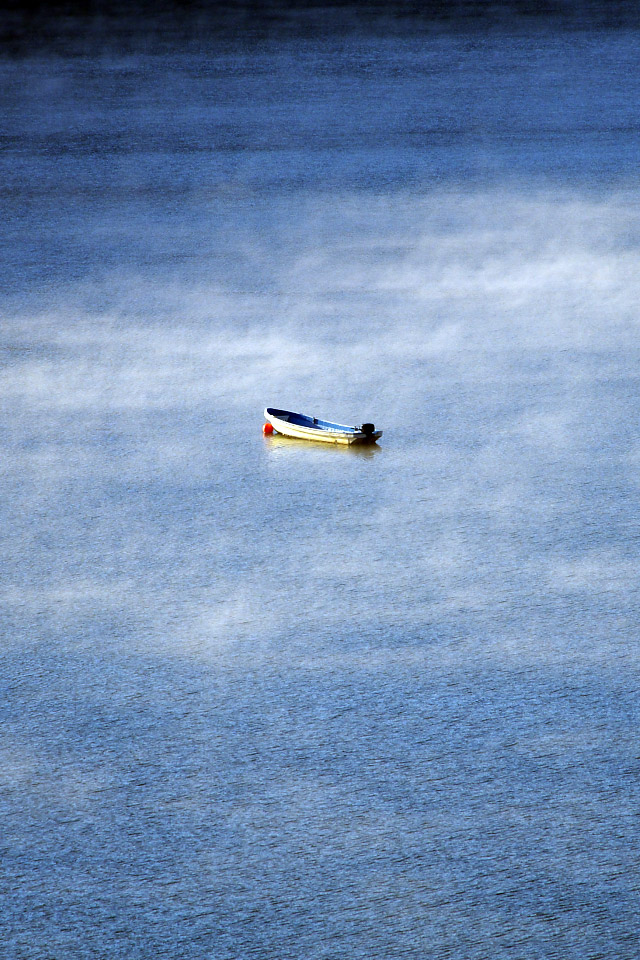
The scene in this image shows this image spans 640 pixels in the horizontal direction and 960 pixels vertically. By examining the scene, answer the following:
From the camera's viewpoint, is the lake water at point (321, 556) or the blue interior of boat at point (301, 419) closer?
the lake water at point (321, 556)

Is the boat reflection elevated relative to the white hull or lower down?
lower down

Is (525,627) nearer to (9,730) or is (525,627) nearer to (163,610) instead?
(163,610)

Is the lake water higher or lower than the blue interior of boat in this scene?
lower

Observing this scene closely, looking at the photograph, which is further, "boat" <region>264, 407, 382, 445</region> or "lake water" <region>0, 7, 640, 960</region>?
"boat" <region>264, 407, 382, 445</region>

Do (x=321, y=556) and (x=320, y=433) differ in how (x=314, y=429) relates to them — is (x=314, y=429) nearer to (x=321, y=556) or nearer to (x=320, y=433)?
(x=320, y=433)

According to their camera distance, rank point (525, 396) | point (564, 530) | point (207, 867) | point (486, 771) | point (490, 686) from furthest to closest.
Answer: point (525, 396), point (564, 530), point (490, 686), point (486, 771), point (207, 867)

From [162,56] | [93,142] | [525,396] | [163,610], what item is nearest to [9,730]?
[163,610]
